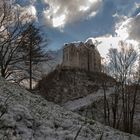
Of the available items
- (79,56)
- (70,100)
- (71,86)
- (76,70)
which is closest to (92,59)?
(79,56)

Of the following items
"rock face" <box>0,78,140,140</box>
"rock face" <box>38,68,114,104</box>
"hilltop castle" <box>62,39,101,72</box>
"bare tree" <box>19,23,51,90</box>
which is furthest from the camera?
"hilltop castle" <box>62,39,101,72</box>

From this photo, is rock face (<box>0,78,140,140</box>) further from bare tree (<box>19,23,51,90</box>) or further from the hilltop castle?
the hilltop castle

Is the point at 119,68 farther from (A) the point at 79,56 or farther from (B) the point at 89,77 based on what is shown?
(A) the point at 79,56

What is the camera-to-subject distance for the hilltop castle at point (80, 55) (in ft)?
230

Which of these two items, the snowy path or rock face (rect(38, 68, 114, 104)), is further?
rock face (rect(38, 68, 114, 104))

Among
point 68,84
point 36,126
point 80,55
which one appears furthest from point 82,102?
point 80,55

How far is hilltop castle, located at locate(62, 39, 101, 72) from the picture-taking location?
70219mm

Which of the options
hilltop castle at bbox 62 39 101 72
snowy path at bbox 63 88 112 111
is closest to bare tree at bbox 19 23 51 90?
snowy path at bbox 63 88 112 111

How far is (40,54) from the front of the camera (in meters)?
29.2

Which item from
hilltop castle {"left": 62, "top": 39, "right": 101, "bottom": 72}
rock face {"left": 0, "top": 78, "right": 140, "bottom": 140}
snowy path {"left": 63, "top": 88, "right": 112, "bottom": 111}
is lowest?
rock face {"left": 0, "top": 78, "right": 140, "bottom": 140}

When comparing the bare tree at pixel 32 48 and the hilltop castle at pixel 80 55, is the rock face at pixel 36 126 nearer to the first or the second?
the bare tree at pixel 32 48

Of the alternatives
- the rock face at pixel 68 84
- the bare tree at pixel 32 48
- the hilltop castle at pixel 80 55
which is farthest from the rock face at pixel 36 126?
the hilltop castle at pixel 80 55

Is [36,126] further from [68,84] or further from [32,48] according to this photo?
[68,84]

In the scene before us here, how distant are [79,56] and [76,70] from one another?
22.1 m
